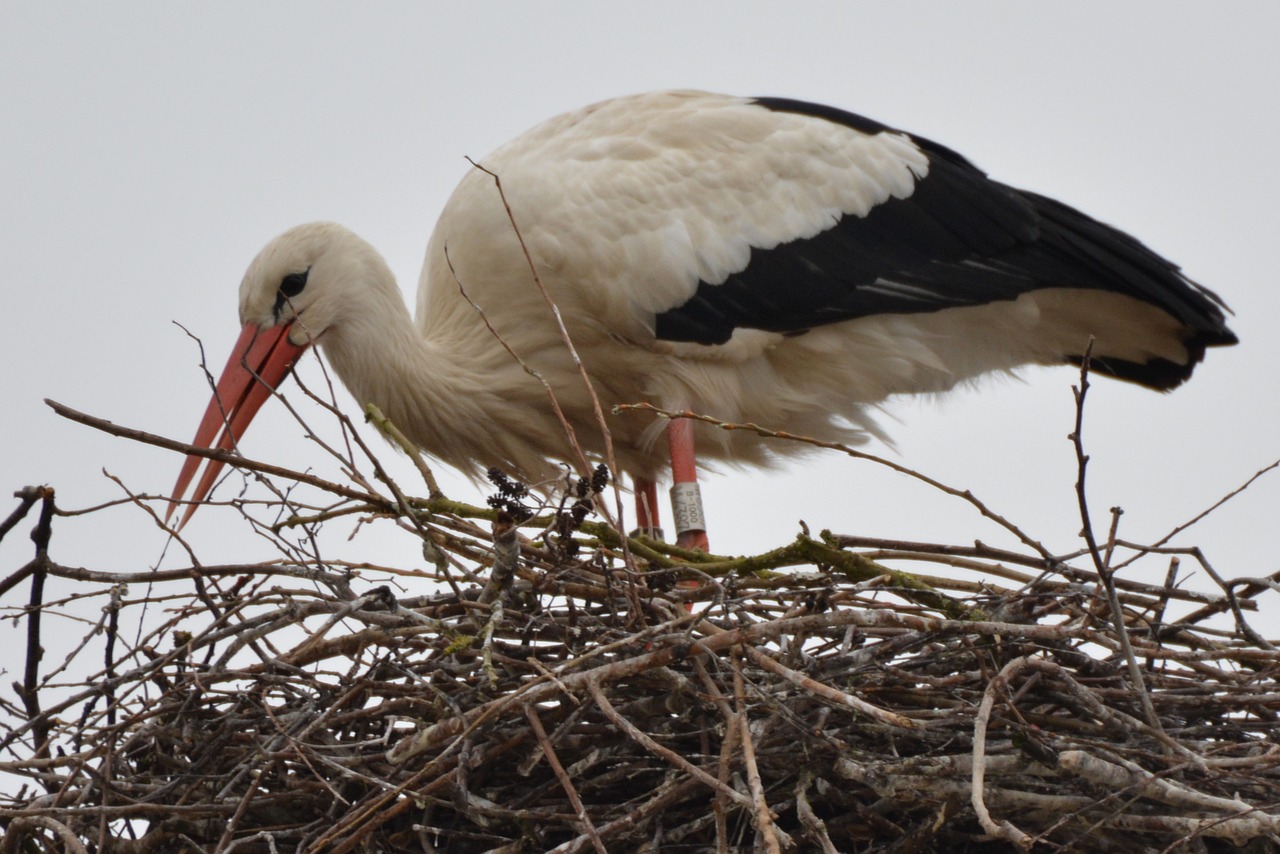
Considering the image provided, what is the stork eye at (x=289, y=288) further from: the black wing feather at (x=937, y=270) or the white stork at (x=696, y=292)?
the black wing feather at (x=937, y=270)

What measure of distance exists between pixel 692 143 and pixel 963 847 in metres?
2.16

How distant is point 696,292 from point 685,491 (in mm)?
490

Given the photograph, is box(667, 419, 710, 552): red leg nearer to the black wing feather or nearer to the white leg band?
the white leg band

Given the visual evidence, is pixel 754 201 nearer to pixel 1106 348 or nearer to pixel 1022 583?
pixel 1106 348

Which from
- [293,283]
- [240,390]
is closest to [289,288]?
[293,283]

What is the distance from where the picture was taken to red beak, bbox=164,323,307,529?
3834 mm

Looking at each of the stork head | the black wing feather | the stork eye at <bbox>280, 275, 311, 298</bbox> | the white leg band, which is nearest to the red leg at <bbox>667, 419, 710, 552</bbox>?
the white leg band

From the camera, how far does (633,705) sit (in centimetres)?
276

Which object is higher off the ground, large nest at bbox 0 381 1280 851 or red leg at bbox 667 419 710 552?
red leg at bbox 667 419 710 552

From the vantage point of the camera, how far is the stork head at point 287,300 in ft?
13.4

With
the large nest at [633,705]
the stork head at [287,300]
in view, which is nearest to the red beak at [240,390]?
the stork head at [287,300]

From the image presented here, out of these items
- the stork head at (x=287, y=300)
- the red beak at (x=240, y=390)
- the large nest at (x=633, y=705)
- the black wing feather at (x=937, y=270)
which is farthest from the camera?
the black wing feather at (x=937, y=270)

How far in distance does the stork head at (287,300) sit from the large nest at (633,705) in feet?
3.72

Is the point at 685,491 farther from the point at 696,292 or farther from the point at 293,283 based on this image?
the point at 293,283
